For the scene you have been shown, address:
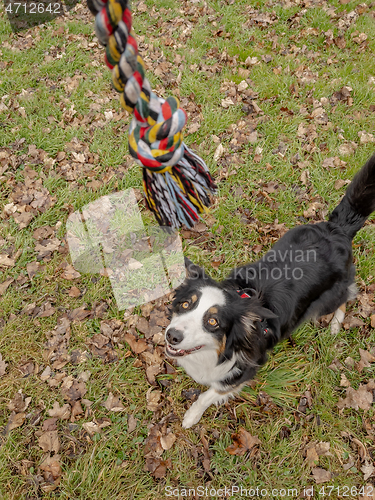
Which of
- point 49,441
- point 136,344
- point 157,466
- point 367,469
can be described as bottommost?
point 367,469

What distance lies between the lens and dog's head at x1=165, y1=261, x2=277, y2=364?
2.08 metres

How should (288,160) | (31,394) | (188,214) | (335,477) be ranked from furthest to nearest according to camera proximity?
(288,160) → (31,394) → (335,477) → (188,214)

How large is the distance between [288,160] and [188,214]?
8.85ft

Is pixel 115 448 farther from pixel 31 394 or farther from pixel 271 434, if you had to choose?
pixel 271 434

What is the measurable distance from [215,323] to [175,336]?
32cm

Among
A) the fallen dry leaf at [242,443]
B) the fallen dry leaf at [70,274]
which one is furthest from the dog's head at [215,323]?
the fallen dry leaf at [70,274]

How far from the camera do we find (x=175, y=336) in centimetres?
204

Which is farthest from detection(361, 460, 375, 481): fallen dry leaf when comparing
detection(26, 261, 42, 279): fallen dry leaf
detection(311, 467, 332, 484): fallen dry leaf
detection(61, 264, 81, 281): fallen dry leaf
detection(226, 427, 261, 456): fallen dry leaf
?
detection(26, 261, 42, 279): fallen dry leaf

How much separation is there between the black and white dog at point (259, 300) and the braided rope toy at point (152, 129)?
770 millimetres

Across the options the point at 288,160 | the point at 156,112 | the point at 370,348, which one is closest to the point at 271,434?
the point at 370,348

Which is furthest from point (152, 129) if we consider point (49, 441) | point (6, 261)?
point (6, 261)

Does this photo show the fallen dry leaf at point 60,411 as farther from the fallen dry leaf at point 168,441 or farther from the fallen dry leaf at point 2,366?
the fallen dry leaf at point 168,441

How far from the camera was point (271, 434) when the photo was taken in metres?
2.57

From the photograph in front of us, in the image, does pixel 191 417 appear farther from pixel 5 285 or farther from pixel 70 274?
pixel 5 285
